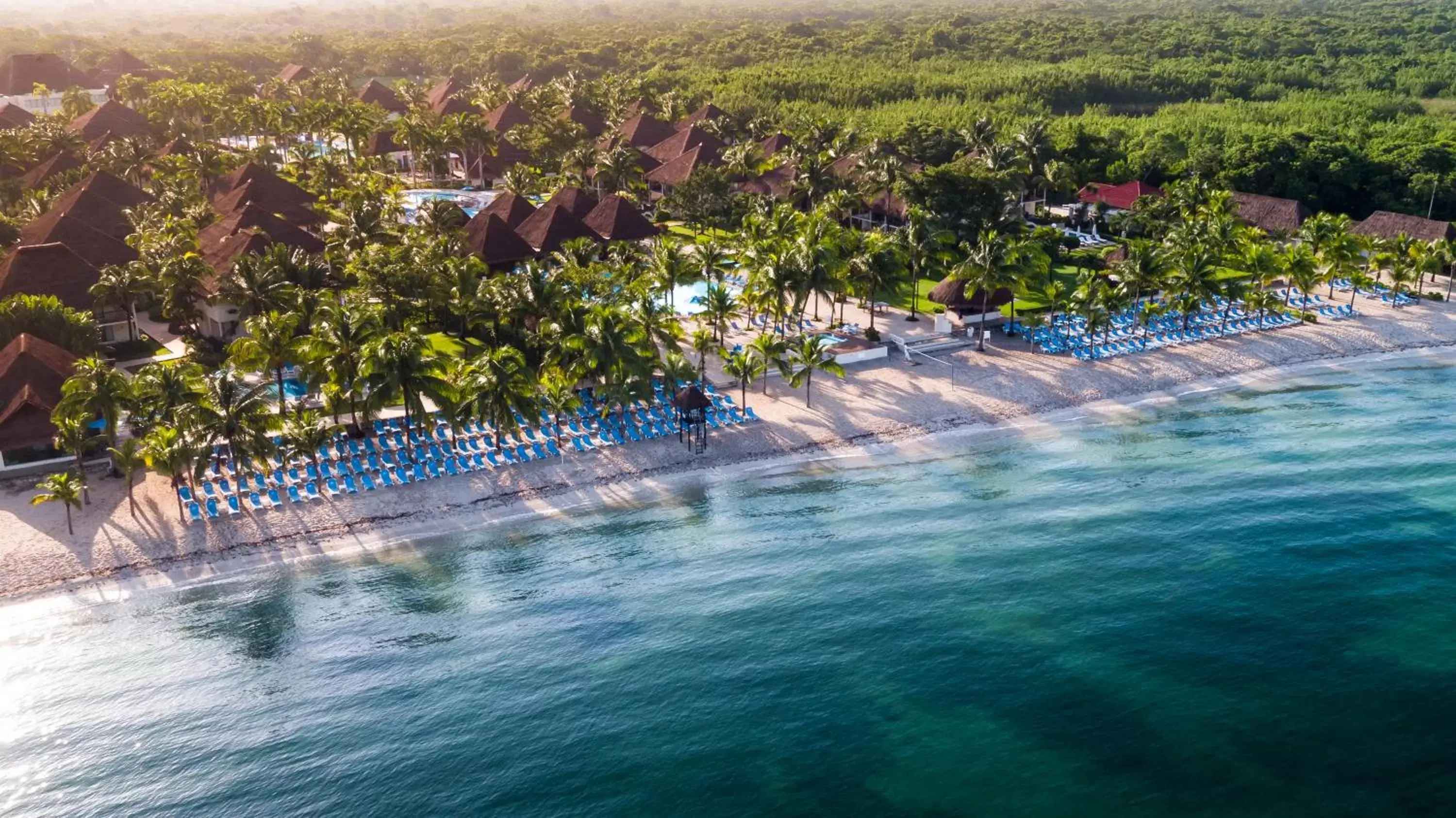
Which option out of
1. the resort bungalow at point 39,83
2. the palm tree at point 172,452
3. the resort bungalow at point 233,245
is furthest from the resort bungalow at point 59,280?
the resort bungalow at point 39,83

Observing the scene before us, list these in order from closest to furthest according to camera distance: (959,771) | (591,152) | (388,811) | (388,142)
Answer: (388,811) → (959,771) → (591,152) → (388,142)

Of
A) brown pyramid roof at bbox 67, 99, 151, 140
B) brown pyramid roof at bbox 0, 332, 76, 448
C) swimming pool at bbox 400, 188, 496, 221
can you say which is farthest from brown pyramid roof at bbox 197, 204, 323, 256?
brown pyramid roof at bbox 67, 99, 151, 140

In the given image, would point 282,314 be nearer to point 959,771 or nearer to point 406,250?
point 406,250

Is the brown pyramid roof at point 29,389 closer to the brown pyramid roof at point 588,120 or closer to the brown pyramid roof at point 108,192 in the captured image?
the brown pyramid roof at point 108,192

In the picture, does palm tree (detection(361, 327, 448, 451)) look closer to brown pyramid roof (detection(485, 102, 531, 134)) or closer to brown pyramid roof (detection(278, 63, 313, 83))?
brown pyramid roof (detection(485, 102, 531, 134))

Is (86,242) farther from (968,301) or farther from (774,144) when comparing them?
(774,144)

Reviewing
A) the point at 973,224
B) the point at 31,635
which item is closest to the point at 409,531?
the point at 31,635
